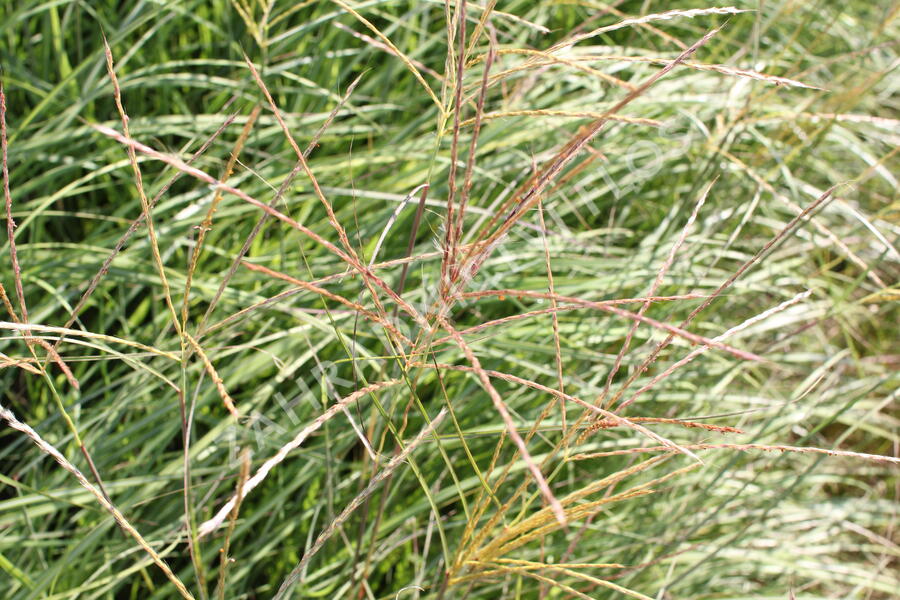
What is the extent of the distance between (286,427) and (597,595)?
1.94 feet

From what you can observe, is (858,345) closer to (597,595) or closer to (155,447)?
(597,595)

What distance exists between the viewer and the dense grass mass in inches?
50.6

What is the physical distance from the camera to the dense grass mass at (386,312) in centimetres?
129

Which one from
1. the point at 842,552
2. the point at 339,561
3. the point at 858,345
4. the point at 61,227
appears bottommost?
the point at 842,552

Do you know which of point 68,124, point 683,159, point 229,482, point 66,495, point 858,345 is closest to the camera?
point 66,495

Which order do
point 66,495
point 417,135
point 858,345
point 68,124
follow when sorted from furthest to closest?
1. point 858,345
2. point 417,135
3. point 68,124
4. point 66,495

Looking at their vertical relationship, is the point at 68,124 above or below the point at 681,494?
above

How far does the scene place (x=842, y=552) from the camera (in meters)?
2.09

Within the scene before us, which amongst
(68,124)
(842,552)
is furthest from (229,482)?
(842,552)

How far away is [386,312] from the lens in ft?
4.20

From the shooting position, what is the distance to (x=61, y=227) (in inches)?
63.9

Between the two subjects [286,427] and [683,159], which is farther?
[683,159]

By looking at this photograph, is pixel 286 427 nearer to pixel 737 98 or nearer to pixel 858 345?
pixel 737 98

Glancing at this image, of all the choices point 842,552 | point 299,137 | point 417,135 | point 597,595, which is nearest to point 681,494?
point 597,595
